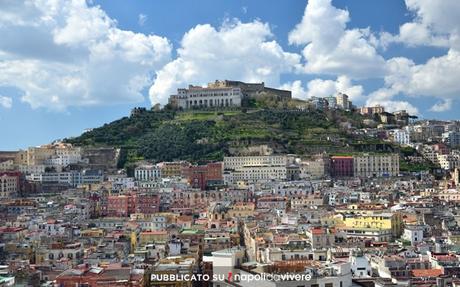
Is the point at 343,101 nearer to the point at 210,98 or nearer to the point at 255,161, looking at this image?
the point at 210,98

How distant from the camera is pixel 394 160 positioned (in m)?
75.3

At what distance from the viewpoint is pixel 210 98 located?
9462 cm

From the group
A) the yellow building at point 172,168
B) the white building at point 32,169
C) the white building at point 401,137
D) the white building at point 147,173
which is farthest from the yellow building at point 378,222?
A: the white building at point 401,137

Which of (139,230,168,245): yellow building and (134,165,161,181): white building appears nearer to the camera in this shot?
(139,230,168,245): yellow building

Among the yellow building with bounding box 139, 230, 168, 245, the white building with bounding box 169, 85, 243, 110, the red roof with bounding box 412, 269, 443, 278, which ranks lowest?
the red roof with bounding box 412, 269, 443, 278

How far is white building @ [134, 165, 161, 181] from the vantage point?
6875 cm

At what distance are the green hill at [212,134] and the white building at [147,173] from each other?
5604 millimetres

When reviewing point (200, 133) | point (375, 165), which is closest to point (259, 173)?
point (200, 133)

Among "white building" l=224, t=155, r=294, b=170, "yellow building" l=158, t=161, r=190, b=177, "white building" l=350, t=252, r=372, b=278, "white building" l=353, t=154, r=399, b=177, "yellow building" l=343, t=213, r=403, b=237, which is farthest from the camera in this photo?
"white building" l=353, t=154, r=399, b=177

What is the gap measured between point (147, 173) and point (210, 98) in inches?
1077

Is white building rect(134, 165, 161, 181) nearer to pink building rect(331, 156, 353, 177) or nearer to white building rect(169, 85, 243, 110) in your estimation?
pink building rect(331, 156, 353, 177)

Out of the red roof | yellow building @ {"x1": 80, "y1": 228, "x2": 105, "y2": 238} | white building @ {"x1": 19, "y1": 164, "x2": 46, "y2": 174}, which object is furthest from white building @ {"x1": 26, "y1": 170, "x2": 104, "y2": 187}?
the red roof

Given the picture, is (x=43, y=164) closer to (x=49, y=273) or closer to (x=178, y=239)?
(x=178, y=239)

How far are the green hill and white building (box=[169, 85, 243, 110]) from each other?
306 centimetres
